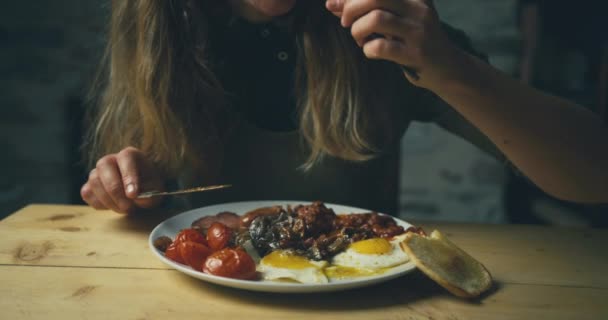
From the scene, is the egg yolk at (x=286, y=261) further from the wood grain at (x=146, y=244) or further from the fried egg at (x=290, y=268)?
the wood grain at (x=146, y=244)

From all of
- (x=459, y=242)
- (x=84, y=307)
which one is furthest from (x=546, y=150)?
(x=84, y=307)

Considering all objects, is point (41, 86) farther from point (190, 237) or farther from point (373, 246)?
point (373, 246)

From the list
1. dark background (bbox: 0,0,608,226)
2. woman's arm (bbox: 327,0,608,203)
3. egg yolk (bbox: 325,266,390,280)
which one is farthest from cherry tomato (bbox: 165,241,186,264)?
dark background (bbox: 0,0,608,226)

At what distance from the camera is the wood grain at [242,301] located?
0.93 meters

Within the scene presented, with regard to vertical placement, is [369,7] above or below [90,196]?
above

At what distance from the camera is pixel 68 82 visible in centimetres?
337

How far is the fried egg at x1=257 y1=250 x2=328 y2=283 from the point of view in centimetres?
100

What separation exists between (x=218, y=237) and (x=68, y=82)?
265 cm

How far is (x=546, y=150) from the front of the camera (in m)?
1.24

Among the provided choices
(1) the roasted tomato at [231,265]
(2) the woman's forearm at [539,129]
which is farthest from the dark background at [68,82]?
(1) the roasted tomato at [231,265]

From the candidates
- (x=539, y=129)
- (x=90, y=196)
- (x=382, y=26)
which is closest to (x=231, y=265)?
(x=382, y=26)

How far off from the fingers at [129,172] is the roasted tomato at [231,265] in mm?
449

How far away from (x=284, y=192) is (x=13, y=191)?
2.32 metres

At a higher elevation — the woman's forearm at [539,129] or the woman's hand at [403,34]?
the woman's hand at [403,34]
